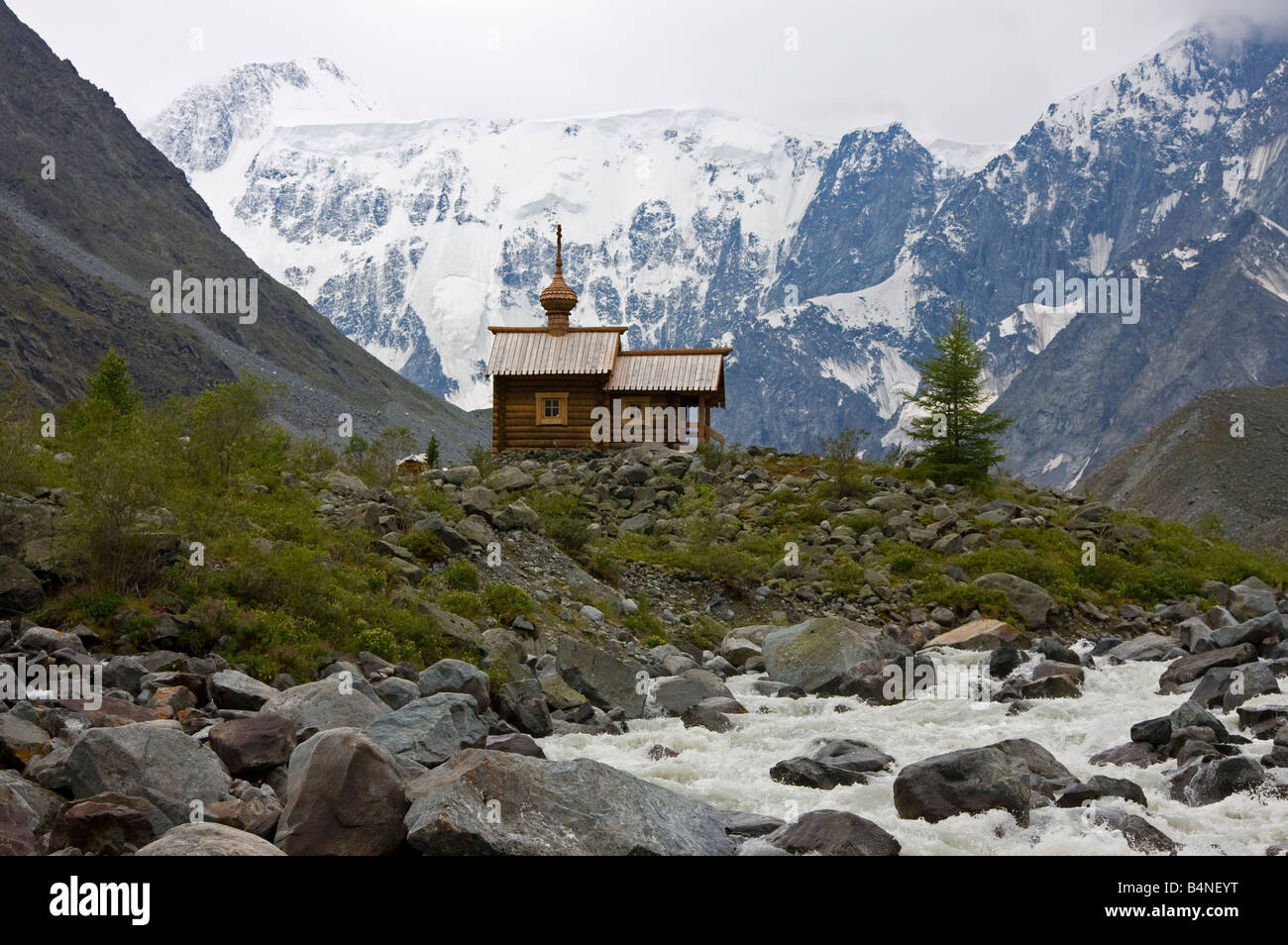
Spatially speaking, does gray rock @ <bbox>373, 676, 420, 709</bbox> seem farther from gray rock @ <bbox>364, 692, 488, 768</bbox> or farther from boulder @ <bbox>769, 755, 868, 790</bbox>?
boulder @ <bbox>769, 755, 868, 790</bbox>

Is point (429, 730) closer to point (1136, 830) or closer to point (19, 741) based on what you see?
point (19, 741)

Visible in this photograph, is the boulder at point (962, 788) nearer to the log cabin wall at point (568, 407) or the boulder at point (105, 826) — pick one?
the boulder at point (105, 826)

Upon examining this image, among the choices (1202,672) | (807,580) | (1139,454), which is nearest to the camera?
(1202,672)

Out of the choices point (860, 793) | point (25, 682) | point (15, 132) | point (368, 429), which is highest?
point (15, 132)

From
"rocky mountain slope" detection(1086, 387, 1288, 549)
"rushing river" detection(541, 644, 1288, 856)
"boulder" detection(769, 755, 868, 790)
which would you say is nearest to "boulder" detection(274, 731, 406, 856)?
"rushing river" detection(541, 644, 1288, 856)

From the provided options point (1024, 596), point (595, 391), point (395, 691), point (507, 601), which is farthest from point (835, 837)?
point (595, 391)

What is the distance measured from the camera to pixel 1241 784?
39.5 ft

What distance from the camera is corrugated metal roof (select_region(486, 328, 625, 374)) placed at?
137ft

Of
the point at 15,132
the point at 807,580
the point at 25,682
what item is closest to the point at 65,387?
the point at 15,132

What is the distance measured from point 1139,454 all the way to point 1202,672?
117 metres

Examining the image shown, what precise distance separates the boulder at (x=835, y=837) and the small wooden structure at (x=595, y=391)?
99.8 ft

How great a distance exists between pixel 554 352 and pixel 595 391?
2.19m

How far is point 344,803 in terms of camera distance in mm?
9758

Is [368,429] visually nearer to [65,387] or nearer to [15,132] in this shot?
[65,387]
